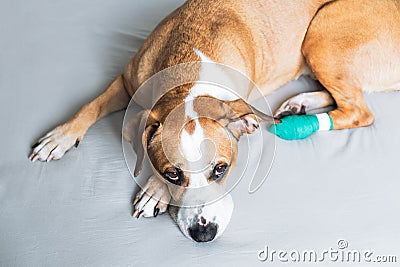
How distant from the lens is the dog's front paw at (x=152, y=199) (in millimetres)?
1988

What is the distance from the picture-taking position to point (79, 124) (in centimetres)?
226

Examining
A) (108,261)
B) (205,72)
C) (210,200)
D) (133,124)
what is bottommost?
(108,261)

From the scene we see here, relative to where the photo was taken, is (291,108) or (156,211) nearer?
(156,211)

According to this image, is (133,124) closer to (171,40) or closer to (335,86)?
(171,40)

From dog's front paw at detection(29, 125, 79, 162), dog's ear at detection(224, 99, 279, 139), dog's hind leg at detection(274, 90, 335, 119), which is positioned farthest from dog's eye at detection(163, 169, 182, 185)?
dog's hind leg at detection(274, 90, 335, 119)

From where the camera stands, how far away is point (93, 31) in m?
2.77

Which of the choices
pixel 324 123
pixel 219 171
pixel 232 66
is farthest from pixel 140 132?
pixel 324 123

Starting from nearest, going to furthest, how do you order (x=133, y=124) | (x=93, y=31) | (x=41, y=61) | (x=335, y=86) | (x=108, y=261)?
1. (x=108, y=261)
2. (x=133, y=124)
3. (x=335, y=86)
4. (x=41, y=61)
5. (x=93, y=31)

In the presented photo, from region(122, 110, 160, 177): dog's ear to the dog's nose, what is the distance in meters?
0.29

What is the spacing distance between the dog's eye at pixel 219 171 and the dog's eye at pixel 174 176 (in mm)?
116

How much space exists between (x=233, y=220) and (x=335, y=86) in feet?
2.80

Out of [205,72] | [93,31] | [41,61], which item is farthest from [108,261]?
[93,31]

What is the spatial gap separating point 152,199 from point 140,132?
259mm

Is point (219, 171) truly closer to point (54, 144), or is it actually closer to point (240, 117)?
point (240, 117)
